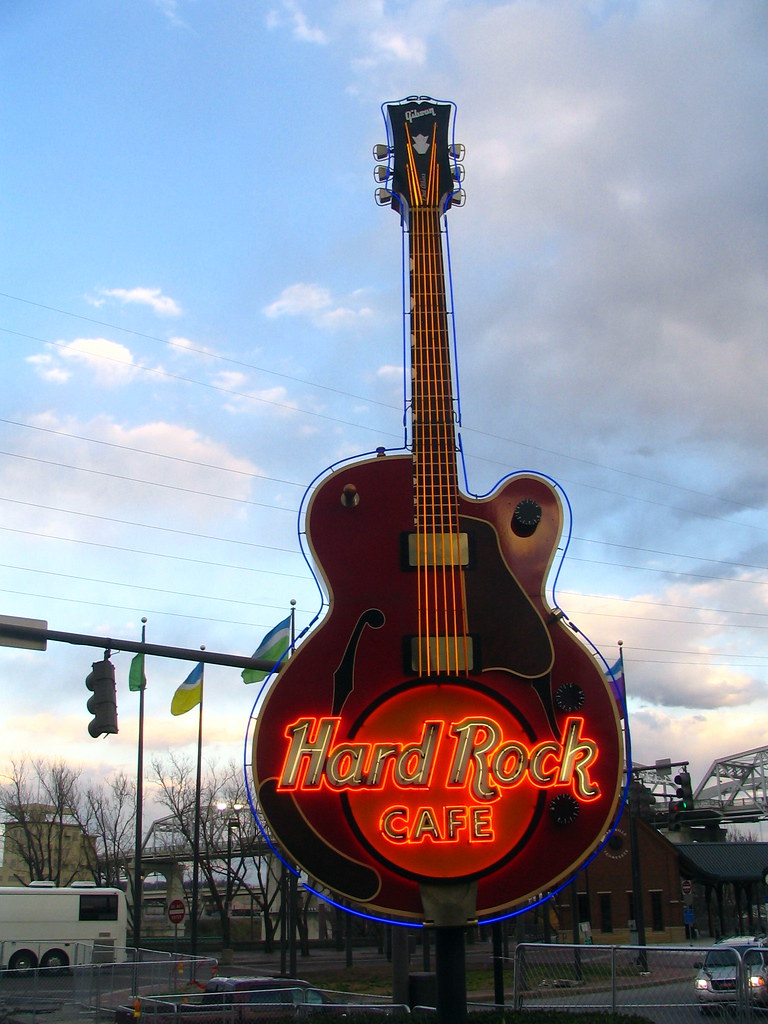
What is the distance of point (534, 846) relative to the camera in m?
13.7

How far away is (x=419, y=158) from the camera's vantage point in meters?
18.4

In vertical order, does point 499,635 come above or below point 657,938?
above

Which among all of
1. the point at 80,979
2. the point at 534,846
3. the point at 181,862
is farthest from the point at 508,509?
the point at 181,862

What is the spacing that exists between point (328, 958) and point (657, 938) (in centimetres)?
1721

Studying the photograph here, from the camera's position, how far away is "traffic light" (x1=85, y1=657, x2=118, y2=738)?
15047 mm

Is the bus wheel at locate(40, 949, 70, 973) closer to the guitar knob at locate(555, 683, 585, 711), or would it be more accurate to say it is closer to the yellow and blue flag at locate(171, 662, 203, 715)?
the yellow and blue flag at locate(171, 662, 203, 715)

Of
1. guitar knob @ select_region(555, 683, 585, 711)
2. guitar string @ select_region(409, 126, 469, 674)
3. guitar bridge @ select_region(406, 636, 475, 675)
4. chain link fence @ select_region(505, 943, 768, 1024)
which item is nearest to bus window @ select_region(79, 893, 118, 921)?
chain link fence @ select_region(505, 943, 768, 1024)

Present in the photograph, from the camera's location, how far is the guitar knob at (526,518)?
14.9 metres

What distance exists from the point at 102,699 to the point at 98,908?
88.3 feet

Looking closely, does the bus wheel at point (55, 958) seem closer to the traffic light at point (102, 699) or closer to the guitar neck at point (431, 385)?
the traffic light at point (102, 699)

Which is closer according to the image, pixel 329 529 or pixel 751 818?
pixel 329 529

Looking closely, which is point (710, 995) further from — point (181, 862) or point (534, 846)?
point (181, 862)

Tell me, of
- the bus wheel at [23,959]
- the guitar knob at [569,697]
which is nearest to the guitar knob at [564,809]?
the guitar knob at [569,697]

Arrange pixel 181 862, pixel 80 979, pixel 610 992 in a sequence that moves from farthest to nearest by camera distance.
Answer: pixel 181 862 → pixel 80 979 → pixel 610 992
